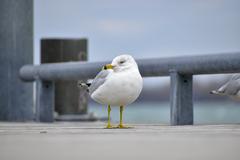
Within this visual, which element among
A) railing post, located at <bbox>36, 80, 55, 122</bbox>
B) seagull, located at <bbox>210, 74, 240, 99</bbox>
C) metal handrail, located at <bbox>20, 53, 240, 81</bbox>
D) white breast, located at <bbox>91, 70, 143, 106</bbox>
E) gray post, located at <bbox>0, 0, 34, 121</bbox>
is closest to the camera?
white breast, located at <bbox>91, 70, 143, 106</bbox>

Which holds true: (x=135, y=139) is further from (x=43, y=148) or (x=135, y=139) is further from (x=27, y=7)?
(x=27, y=7)

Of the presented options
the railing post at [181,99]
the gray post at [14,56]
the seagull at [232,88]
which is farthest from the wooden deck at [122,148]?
the gray post at [14,56]

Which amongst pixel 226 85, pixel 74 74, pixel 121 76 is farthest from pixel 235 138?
pixel 74 74

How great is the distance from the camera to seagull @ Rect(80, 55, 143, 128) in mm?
7617

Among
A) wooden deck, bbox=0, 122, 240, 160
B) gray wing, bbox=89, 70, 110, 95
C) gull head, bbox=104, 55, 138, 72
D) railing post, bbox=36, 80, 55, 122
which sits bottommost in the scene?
wooden deck, bbox=0, 122, 240, 160

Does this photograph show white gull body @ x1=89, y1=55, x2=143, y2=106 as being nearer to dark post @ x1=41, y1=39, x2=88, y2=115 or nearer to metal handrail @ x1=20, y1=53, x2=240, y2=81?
metal handrail @ x1=20, y1=53, x2=240, y2=81

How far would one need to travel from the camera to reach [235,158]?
3885 millimetres

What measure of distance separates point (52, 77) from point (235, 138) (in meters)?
6.74

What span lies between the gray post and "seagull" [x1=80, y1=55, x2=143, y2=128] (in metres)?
5.14

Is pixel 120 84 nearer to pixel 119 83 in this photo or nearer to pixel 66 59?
pixel 119 83

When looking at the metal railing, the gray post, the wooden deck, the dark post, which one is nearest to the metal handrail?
the metal railing

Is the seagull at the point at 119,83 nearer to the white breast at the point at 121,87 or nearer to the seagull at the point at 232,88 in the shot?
the white breast at the point at 121,87

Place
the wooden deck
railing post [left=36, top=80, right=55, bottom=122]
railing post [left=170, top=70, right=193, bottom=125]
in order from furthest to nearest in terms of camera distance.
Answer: railing post [left=36, top=80, right=55, bottom=122]
railing post [left=170, top=70, right=193, bottom=125]
the wooden deck

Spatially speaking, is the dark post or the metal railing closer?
the metal railing
